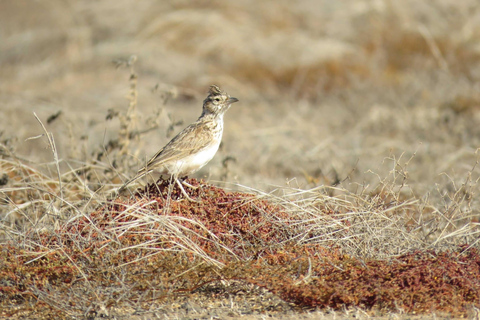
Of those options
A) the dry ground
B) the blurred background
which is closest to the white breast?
the dry ground

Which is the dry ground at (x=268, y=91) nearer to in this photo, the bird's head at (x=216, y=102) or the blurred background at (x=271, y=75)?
the blurred background at (x=271, y=75)

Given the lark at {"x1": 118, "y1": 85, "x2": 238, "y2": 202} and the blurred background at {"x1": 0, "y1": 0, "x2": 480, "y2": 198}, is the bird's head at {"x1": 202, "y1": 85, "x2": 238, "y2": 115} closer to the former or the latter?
the lark at {"x1": 118, "y1": 85, "x2": 238, "y2": 202}

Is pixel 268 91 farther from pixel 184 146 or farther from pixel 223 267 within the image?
pixel 223 267

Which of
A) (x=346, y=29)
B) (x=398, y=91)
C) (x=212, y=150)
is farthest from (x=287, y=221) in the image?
(x=346, y=29)

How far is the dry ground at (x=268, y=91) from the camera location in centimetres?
658

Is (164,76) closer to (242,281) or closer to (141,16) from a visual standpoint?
(141,16)

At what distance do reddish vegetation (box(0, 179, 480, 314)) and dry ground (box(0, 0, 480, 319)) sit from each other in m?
0.28

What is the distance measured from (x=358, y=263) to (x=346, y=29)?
42.4 feet

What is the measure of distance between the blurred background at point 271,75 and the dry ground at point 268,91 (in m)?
0.04

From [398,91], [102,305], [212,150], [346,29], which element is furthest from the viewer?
[346,29]

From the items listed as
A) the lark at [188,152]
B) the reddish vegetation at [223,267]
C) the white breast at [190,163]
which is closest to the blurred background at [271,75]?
the lark at [188,152]

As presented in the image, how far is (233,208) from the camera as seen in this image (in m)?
4.77

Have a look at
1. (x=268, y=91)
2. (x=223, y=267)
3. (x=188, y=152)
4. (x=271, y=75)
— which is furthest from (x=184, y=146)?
(x=271, y=75)

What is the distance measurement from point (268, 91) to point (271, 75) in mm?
984
